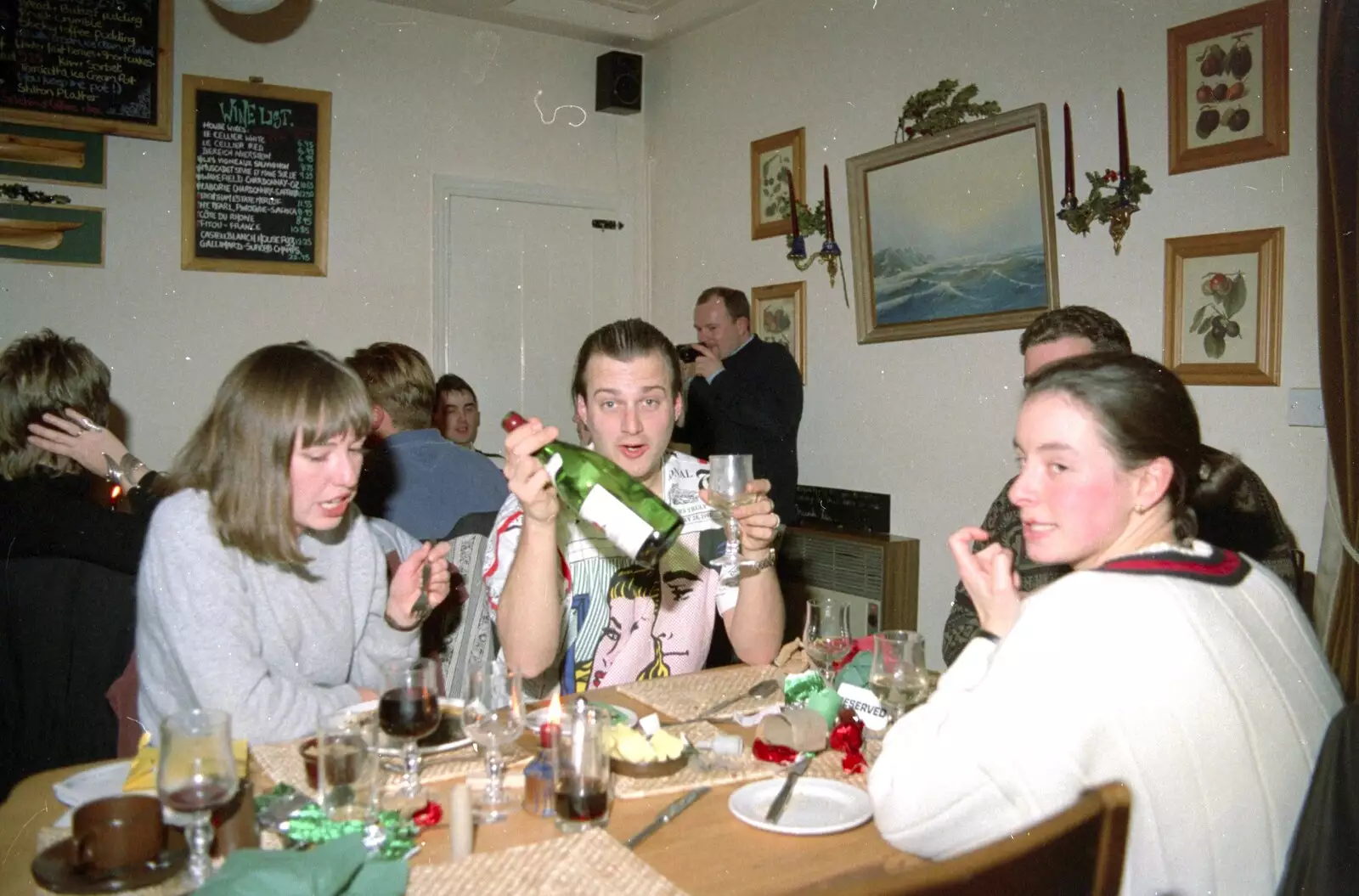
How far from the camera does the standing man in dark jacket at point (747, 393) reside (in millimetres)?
4504

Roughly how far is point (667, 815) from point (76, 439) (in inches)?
80.0

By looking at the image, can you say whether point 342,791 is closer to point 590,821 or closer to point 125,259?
point 590,821

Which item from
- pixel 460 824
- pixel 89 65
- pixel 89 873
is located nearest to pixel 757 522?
pixel 460 824

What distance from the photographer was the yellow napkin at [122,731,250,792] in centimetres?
131

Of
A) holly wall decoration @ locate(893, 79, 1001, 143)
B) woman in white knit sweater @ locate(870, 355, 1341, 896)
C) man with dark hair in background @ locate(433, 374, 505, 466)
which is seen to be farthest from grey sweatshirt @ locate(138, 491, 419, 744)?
holly wall decoration @ locate(893, 79, 1001, 143)

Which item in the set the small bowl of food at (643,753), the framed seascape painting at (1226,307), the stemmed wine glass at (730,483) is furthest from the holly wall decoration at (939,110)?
the small bowl of food at (643,753)

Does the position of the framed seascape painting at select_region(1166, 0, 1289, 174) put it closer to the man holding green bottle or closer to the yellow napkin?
the man holding green bottle

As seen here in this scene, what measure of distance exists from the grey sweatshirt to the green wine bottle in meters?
0.45

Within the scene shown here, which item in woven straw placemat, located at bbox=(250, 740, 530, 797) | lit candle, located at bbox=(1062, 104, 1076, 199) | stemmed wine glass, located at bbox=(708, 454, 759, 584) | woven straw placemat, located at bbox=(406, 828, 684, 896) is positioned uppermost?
lit candle, located at bbox=(1062, 104, 1076, 199)

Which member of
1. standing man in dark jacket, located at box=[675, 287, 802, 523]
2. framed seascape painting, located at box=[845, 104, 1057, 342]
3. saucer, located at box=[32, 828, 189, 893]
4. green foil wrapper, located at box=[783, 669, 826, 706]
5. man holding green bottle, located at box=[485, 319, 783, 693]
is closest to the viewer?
saucer, located at box=[32, 828, 189, 893]

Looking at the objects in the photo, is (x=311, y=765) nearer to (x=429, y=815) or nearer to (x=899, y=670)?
(x=429, y=815)

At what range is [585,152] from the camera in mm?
5598

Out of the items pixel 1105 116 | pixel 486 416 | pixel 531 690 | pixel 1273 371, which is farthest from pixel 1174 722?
pixel 486 416

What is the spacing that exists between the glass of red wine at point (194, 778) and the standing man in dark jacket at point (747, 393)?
3.39 metres
